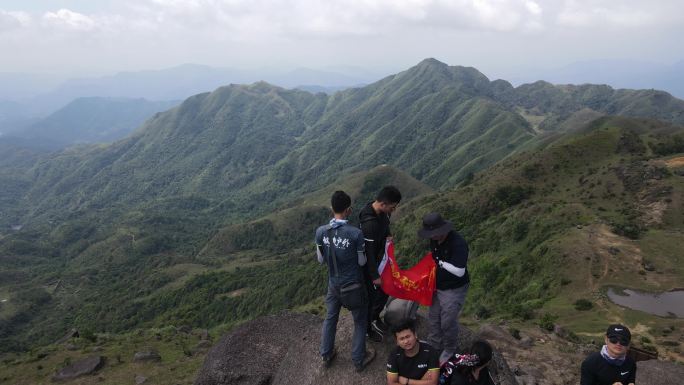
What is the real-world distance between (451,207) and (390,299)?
239ft

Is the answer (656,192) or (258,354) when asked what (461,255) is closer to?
(258,354)

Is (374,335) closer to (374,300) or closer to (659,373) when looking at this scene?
(374,300)

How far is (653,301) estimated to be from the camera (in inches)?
1273

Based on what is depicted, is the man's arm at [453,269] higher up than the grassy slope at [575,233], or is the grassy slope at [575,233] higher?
the man's arm at [453,269]

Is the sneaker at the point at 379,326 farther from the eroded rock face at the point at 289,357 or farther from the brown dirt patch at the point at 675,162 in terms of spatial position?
the brown dirt patch at the point at 675,162

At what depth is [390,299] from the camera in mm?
11375

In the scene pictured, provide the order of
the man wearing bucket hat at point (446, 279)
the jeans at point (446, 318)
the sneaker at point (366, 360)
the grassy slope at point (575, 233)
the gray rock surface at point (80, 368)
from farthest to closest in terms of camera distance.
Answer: the grassy slope at point (575, 233) < the gray rock surface at point (80, 368) < the sneaker at point (366, 360) < the jeans at point (446, 318) < the man wearing bucket hat at point (446, 279)

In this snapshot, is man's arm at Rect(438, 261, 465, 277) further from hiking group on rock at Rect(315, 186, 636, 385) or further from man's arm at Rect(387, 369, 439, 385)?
man's arm at Rect(387, 369, 439, 385)

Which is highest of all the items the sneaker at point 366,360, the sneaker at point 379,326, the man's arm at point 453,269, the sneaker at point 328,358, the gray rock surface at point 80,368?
the man's arm at point 453,269

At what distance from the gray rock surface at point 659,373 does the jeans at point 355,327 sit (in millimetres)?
11154

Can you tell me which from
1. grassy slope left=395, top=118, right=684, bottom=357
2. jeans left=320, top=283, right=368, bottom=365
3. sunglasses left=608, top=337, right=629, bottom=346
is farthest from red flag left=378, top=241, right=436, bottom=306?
grassy slope left=395, top=118, right=684, bottom=357

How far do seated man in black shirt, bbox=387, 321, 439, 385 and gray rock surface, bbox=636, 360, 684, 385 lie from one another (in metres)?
11.0

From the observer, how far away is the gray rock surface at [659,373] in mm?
14133

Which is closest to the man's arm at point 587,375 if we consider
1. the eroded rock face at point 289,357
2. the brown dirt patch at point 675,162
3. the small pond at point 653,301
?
the eroded rock face at point 289,357
